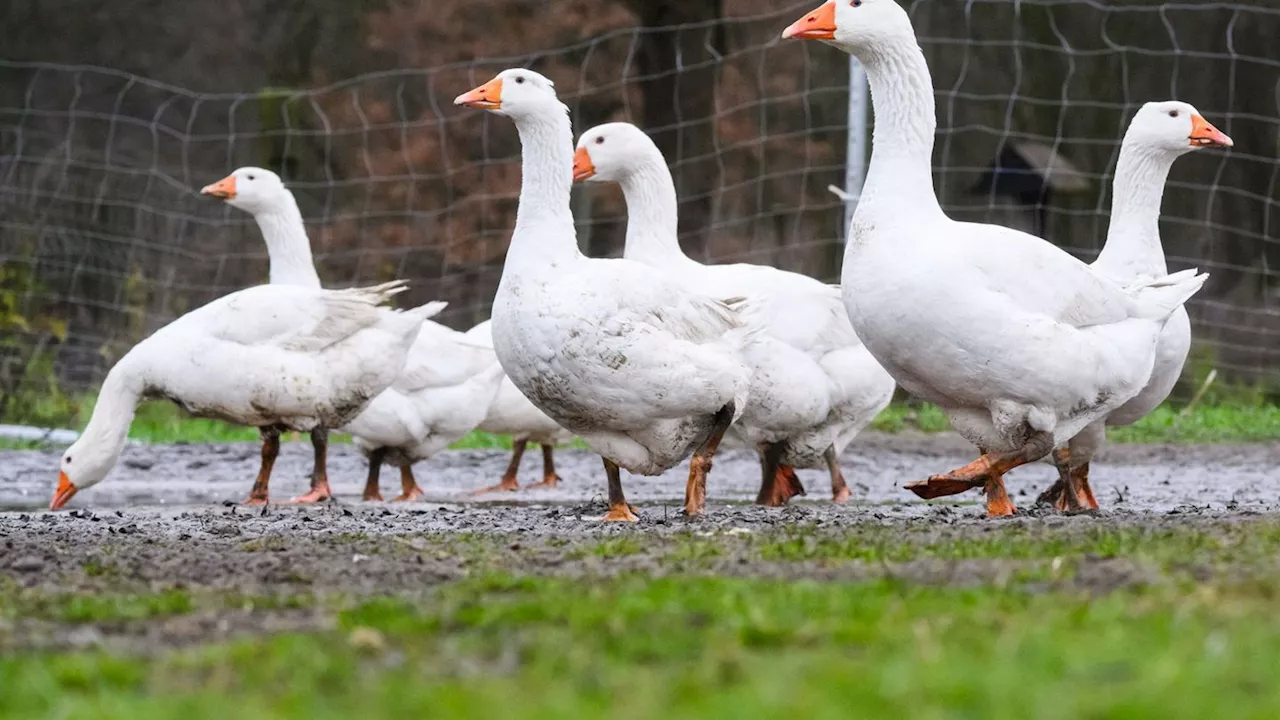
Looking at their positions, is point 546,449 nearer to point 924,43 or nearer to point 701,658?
point 924,43

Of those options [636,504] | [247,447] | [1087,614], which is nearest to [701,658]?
[1087,614]

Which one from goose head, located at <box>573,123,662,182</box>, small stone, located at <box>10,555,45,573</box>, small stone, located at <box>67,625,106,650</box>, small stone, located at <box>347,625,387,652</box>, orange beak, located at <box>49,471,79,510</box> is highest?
goose head, located at <box>573,123,662,182</box>

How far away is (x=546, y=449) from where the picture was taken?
1073cm

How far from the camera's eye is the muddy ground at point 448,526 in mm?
4516

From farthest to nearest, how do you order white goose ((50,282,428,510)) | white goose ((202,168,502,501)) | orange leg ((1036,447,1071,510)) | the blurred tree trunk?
1. the blurred tree trunk
2. white goose ((202,168,502,501))
3. white goose ((50,282,428,510))
4. orange leg ((1036,447,1071,510))

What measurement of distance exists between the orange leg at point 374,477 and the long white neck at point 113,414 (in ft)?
4.47

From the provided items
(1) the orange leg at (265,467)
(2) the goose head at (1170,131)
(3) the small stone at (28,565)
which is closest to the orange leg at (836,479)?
(2) the goose head at (1170,131)

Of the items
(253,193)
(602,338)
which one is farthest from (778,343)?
(253,193)

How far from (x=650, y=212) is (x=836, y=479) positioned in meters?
1.65

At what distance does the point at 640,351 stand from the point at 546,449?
3.96 metres

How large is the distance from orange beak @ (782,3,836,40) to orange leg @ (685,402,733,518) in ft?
5.01

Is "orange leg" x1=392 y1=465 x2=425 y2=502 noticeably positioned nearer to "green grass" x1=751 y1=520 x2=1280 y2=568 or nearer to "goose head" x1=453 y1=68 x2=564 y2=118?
"goose head" x1=453 y1=68 x2=564 y2=118

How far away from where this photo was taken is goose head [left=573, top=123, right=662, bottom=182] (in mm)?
8922

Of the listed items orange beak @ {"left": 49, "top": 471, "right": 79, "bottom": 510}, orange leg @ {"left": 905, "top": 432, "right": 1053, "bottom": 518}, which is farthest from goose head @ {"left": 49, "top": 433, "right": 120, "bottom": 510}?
orange leg @ {"left": 905, "top": 432, "right": 1053, "bottom": 518}
